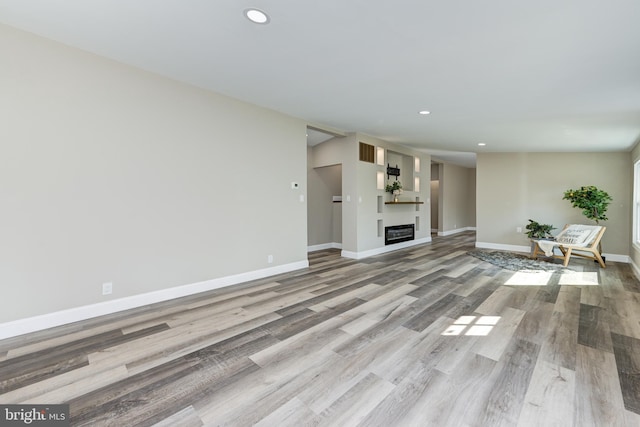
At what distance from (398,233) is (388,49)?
4.91m

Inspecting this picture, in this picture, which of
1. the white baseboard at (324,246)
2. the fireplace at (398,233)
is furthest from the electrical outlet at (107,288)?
the fireplace at (398,233)

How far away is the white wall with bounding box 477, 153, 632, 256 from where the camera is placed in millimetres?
5609

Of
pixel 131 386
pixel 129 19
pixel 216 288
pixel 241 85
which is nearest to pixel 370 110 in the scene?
pixel 241 85

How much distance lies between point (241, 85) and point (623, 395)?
4057 millimetres

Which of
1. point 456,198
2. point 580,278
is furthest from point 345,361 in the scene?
point 456,198

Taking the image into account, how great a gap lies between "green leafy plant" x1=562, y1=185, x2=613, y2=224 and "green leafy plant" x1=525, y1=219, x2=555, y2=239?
0.64 metres

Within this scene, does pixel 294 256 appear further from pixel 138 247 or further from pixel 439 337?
pixel 439 337

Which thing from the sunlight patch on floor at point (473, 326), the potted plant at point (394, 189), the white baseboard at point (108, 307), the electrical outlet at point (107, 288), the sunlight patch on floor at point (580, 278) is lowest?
the sunlight patch on floor at point (580, 278)

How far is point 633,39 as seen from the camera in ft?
6.75

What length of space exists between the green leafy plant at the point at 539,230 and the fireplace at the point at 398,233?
246 cm

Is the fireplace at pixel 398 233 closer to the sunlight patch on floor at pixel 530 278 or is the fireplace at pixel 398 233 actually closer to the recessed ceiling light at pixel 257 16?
the sunlight patch on floor at pixel 530 278

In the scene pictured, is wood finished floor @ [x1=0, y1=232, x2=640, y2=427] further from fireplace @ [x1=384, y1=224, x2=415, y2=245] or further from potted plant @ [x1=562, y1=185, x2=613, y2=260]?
fireplace @ [x1=384, y1=224, x2=415, y2=245]

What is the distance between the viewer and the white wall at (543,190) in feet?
18.4

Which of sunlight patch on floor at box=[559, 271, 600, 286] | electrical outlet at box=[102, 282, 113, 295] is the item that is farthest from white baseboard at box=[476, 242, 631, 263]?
electrical outlet at box=[102, 282, 113, 295]
